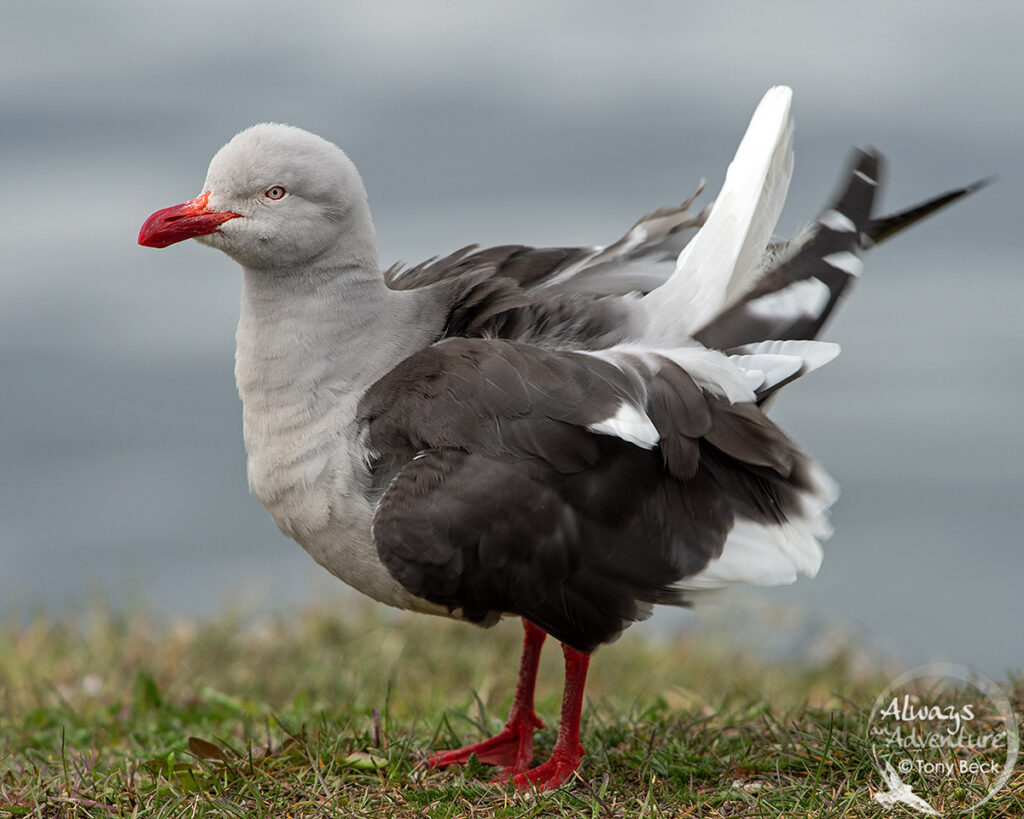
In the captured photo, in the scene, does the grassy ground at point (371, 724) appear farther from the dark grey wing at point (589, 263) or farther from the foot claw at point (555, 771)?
the dark grey wing at point (589, 263)

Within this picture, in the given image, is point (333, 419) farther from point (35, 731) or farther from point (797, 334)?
point (35, 731)

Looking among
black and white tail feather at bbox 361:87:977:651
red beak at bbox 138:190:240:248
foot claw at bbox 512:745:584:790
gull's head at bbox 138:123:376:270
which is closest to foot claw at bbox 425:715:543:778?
foot claw at bbox 512:745:584:790

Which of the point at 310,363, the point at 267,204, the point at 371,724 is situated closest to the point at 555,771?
the point at 371,724

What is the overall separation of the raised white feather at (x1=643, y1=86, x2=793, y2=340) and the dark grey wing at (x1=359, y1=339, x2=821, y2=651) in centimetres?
33

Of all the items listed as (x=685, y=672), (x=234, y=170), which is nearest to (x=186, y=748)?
(x=234, y=170)

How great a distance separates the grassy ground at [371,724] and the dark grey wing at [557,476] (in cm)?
66

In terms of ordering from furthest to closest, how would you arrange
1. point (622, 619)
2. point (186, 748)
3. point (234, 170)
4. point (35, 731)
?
point (35, 731), point (186, 748), point (234, 170), point (622, 619)

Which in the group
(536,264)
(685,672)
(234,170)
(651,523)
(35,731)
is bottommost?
(685,672)

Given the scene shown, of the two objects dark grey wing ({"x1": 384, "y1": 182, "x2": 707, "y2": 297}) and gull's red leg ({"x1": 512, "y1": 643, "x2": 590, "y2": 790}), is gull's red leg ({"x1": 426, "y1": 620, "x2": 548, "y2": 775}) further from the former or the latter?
dark grey wing ({"x1": 384, "y1": 182, "x2": 707, "y2": 297})

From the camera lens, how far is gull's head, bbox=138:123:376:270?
4473mm

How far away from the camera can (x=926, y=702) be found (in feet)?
16.2

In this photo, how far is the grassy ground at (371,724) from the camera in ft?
13.8

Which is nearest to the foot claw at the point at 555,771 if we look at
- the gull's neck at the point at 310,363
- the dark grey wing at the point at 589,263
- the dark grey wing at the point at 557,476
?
the dark grey wing at the point at 557,476

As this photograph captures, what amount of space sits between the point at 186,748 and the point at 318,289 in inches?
72.6
